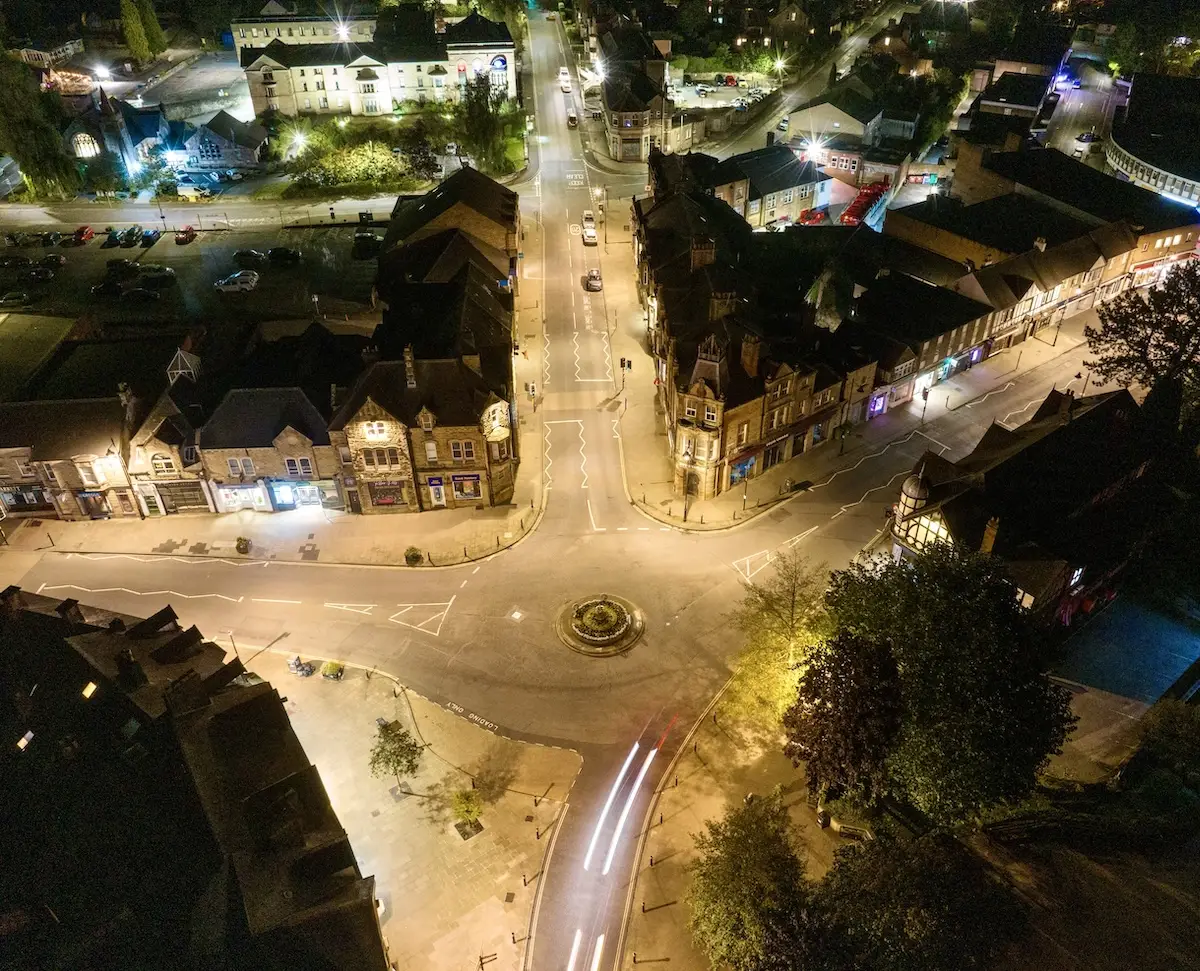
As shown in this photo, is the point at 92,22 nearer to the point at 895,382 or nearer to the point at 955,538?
the point at 895,382

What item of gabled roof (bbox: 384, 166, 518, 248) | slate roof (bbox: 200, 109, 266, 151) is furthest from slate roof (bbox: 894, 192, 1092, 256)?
slate roof (bbox: 200, 109, 266, 151)

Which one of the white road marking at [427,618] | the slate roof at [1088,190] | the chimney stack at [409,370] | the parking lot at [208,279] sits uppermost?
the chimney stack at [409,370]

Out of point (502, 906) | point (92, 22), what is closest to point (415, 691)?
point (502, 906)

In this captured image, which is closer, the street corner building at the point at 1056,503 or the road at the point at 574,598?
the road at the point at 574,598

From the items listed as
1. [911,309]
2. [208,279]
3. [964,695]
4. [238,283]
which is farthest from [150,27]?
[964,695]

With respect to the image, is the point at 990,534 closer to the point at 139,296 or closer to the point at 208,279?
the point at 208,279

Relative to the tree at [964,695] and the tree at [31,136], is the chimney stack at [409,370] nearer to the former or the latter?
the tree at [964,695]

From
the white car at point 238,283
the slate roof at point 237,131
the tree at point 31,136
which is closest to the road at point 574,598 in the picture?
the white car at point 238,283
